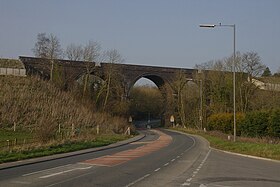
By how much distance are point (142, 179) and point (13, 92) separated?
54.3m

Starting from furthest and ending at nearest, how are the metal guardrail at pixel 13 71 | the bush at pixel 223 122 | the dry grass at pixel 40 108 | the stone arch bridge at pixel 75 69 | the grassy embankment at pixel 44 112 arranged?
the stone arch bridge at pixel 75 69 < the metal guardrail at pixel 13 71 < the bush at pixel 223 122 < the dry grass at pixel 40 108 < the grassy embankment at pixel 44 112

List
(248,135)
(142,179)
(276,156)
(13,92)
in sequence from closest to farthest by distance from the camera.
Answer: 1. (142,179)
2. (276,156)
3. (248,135)
4. (13,92)

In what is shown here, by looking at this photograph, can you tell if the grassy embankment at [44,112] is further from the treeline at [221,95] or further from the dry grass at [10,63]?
the treeline at [221,95]

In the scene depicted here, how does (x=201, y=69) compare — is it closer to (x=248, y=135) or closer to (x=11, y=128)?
(x=248, y=135)

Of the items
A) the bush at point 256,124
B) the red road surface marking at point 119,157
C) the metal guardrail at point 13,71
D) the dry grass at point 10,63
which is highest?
the dry grass at point 10,63

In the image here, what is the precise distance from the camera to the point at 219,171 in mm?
18234

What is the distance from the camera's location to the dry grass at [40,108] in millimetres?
57812

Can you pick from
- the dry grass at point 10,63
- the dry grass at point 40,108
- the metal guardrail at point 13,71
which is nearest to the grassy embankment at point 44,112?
the dry grass at point 40,108

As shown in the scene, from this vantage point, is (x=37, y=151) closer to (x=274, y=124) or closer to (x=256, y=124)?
(x=274, y=124)

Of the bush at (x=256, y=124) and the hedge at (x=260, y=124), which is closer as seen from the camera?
the hedge at (x=260, y=124)

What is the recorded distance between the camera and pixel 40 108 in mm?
63969

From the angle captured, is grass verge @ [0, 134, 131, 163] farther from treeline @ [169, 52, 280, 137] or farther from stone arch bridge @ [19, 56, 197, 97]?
stone arch bridge @ [19, 56, 197, 97]

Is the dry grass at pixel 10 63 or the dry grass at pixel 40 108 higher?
the dry grass at pixel 10 63

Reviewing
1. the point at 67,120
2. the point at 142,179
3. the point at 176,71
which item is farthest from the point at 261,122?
the point at 176,71
